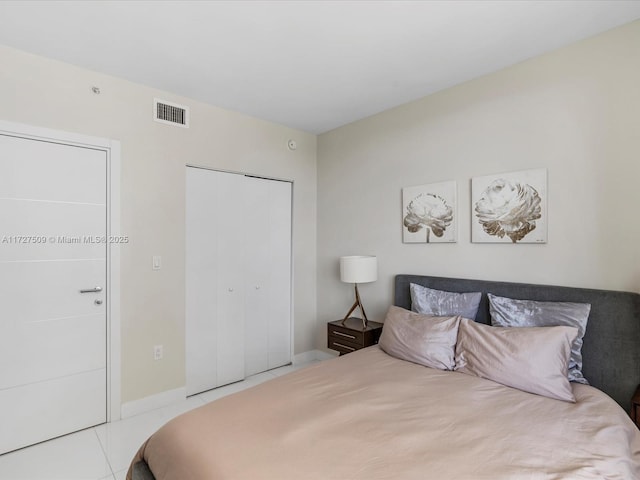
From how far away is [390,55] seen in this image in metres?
2.33

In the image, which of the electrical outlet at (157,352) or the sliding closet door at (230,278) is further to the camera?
the sliding closet door at (230,278)

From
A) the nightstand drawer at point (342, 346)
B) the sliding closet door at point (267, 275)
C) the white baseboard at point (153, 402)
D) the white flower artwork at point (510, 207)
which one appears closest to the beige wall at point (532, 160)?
the white flower artwork at point (510, 207)

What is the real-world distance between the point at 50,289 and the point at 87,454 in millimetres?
1152

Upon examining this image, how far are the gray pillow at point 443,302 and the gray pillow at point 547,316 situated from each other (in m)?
0.17

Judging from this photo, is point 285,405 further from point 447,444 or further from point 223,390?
point 223,390

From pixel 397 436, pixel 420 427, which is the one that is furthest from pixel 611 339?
pixel 397 436

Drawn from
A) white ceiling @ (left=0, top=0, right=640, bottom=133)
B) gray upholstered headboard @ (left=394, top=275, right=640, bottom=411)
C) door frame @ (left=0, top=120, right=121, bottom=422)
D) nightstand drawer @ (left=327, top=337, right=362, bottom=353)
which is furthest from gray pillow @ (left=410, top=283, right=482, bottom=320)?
door frame @ (left=0, top=120, right=121, bottom=422)

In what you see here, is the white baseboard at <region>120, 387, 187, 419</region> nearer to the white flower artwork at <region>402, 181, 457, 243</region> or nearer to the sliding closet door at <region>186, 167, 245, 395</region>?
the sliding closet door at <region>186, 167, 245, 395</region>

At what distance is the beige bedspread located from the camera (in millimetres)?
1225

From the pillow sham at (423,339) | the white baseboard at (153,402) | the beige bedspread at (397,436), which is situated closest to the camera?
the beige bedspread at (397,436)

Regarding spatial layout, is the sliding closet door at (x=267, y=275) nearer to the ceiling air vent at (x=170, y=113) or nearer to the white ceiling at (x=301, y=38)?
the ceiling air vent at (x=170, y=113)

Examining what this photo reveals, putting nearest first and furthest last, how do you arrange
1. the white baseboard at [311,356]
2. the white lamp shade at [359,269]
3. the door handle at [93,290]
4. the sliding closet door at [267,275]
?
the door handle at [93,290] → the white lamp shade at [359,269] → the sliding closet door at [267,275] → the white baseboard at [311,356]

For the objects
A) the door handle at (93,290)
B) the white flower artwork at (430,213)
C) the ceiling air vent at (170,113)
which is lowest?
the door handle at (93,290)

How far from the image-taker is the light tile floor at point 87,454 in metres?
2.03
